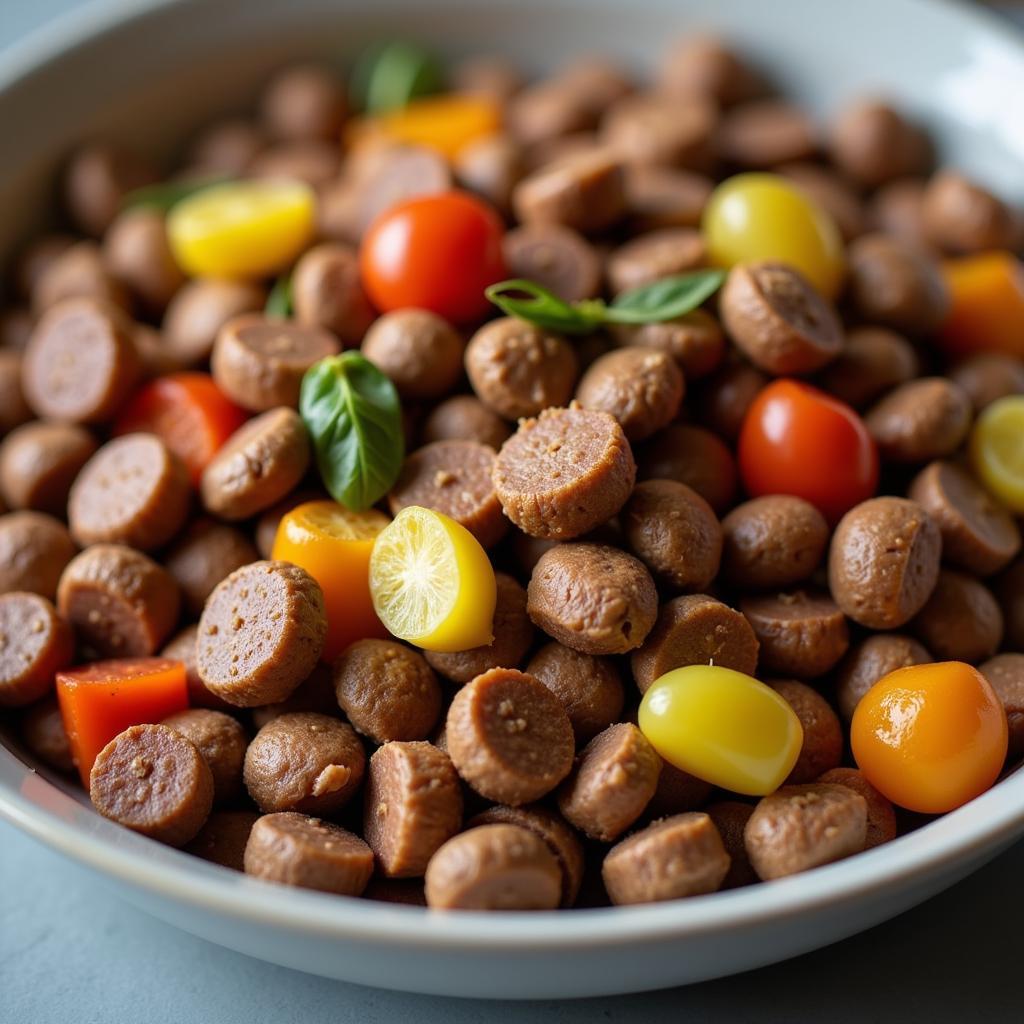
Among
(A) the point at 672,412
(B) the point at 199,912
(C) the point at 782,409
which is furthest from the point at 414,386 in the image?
(B) the point at 199,912

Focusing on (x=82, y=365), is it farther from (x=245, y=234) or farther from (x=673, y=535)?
(x=673, y=535)

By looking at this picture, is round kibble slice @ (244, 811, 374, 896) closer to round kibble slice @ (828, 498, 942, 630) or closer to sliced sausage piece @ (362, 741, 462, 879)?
sliced sausage piece @ (362, 741, 462, 879)

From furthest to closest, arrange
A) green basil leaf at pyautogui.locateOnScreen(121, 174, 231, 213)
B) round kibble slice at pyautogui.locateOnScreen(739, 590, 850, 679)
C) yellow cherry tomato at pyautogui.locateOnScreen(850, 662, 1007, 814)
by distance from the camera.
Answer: green basil leaf at pyautogui.locateOnScreen(121, 174, 231, 213) < round kibble slice at pyautogui.locateOnScreen(739, 590, 850, 679) < yellow cherry tomato at pyautogui.locateOnScreen(850, 662, 1007, 814)

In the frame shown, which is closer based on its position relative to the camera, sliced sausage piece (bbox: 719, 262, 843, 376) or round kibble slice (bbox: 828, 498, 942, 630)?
round kibble slice (bbox: 828, 498, 942, 630)

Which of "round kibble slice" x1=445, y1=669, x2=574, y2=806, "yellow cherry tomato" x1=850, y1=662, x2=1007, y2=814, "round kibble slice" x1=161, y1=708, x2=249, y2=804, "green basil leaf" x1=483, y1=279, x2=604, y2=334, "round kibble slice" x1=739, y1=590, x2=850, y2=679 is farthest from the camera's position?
"green basil leaf" x1=483, y1=279, x2=604, y2=334

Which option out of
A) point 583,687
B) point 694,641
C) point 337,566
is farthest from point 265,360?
point 694,641

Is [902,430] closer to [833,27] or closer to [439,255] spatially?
[439,255]

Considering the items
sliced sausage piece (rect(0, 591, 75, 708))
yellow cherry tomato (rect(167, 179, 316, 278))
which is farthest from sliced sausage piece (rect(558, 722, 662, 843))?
yellow cherry tomato (rect(167, 179, 316, 278))
